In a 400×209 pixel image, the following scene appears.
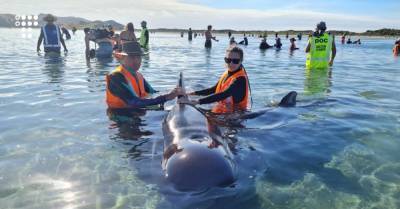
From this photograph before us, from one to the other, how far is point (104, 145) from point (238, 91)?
3.33 m

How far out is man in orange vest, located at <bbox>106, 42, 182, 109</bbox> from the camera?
8.38 meters

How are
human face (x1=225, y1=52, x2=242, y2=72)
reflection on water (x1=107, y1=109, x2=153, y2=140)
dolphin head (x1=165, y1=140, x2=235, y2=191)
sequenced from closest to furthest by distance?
dolphin head (x1=165, y1=140, x2=235, y2=191)
reflection on water (x1=107, y1=109, x2=153, y2=140)
human face (x1=225, y1=52, x2=242, y2=72)

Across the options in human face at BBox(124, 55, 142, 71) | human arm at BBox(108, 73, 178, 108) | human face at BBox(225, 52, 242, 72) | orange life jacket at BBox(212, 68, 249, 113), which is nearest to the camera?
human arm at BBox(108, 73, 178, 108)

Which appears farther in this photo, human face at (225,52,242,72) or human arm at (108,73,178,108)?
human face at (225,52,242,72)

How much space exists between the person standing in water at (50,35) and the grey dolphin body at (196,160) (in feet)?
56.4

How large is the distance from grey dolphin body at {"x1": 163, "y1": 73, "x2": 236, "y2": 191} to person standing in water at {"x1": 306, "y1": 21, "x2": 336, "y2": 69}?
13204mm

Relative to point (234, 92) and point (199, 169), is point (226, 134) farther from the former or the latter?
point (199, 169)

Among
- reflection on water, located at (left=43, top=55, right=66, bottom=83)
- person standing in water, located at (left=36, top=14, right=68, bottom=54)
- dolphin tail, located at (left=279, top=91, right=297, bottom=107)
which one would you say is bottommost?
dolphin tail, located at (left=279, top=91, right=297, bottom=107)

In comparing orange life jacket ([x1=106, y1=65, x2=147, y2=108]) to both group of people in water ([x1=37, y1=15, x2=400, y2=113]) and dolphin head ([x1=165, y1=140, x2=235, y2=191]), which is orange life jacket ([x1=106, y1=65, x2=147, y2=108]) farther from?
dolphin head ([x1=165, y1=140, x2=235, y2=191])

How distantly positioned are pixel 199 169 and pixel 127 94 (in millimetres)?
3700

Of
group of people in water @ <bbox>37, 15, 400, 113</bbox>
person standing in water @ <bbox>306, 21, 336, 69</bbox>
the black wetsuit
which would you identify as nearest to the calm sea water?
group of people in water @ <bbox>37, 15, 400, 113</bbox>

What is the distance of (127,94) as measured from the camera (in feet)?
28.2

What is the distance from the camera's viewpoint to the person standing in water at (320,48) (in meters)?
18.2

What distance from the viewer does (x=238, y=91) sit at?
366 inches
